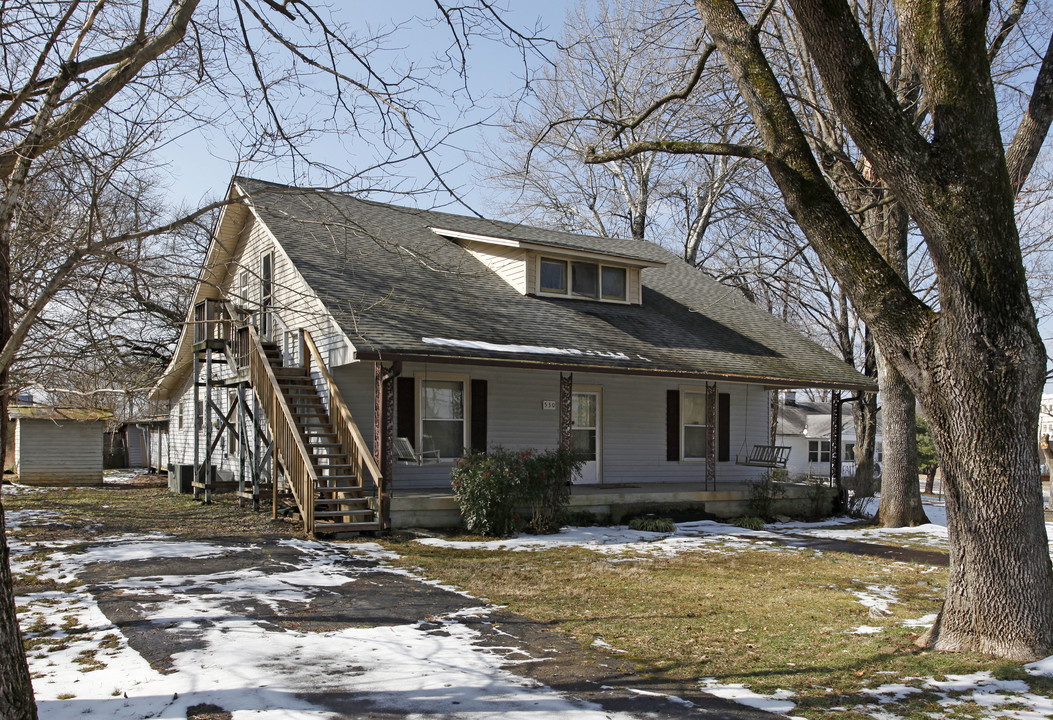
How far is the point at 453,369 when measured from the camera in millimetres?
15266

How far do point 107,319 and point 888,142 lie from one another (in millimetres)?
6643

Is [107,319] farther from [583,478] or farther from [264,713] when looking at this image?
[583,478]

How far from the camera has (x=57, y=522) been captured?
43.3 feet

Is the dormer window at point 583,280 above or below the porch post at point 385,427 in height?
above

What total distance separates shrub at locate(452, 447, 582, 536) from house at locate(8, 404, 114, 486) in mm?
13097

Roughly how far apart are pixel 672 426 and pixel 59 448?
1628cm

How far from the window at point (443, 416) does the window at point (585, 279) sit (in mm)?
4106

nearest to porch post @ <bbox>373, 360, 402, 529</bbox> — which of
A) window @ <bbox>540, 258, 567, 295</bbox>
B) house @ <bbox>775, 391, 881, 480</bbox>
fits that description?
window @ <bbox>540, 258, 567, 295</bbox>

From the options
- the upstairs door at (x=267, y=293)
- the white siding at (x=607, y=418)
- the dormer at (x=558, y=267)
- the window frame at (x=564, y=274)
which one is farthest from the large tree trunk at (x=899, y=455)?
the upstairs door at (x=267, y=293)

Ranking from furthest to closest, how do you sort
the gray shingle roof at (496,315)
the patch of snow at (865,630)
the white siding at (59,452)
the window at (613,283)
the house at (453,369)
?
the white siding at (59,452)
the window at (613,283)
the gray shingle roof at (496,315)
the house at (453,369)
the patch of snow at (865,630)

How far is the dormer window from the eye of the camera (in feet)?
58.5

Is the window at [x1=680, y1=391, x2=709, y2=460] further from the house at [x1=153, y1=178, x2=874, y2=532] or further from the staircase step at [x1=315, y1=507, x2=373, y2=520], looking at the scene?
the staircase step at [x1=315, y1=507, x2=373, y2=520]

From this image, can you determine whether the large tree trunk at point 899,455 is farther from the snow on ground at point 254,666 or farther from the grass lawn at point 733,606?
the snow on ground at point 254,666

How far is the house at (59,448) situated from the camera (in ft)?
70.3
